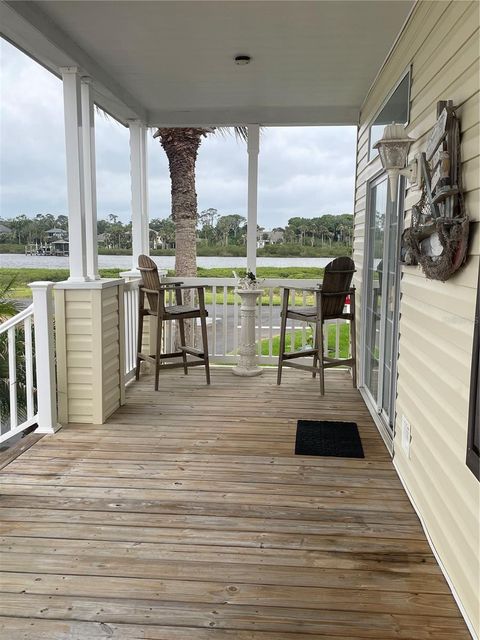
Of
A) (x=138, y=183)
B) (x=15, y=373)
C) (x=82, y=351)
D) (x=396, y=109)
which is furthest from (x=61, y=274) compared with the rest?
(x=396, y=109)

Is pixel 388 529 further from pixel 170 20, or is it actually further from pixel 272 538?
pixel 170 20

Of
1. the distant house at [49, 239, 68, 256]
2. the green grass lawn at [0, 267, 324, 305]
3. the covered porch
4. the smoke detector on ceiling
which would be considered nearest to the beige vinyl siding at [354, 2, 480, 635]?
the covered porch

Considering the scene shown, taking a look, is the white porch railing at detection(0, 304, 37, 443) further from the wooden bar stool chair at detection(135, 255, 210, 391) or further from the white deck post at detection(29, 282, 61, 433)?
the wooden bar stool chair at detection(135, 255, 210, 391)

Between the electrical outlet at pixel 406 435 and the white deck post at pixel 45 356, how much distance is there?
2305 millimetres

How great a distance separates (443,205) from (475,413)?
35.3 inches

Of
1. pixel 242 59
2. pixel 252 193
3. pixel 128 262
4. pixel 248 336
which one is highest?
pixel 242 59

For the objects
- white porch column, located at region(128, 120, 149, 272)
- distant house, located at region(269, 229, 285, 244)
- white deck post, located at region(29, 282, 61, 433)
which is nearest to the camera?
white deck post, located at region(29, 282, 61, 433)

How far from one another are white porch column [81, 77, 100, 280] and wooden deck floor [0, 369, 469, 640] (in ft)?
4.30

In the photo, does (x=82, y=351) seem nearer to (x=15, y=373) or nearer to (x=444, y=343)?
(x=15, y=373)

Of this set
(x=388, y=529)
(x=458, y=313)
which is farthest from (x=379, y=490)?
(x=458, y=313)

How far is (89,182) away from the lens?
4109 mm

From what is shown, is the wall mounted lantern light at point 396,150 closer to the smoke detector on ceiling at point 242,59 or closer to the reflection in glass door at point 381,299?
the reflection in glass door at point 381,299

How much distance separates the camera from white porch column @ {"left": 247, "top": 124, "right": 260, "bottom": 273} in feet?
18.5

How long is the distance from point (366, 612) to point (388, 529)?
60 cm
